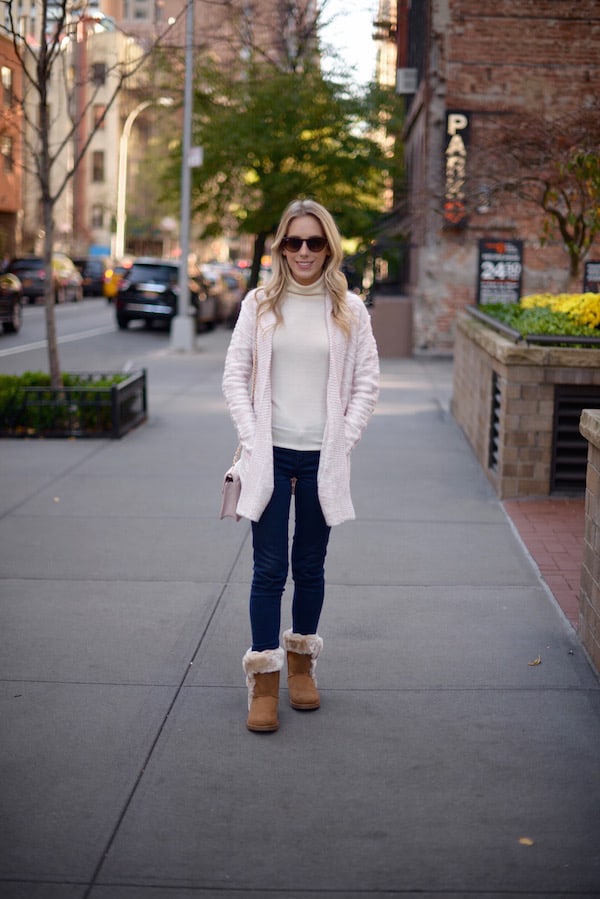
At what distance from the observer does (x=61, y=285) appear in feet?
162

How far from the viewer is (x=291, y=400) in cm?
464

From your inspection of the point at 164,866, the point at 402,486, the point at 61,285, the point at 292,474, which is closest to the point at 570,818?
the point at 164,866

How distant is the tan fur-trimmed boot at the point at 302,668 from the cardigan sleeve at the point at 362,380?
804 millimetres

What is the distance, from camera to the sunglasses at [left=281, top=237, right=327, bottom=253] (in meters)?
4.60

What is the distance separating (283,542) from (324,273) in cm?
103

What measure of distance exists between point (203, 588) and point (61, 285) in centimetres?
4442

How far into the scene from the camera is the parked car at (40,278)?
144ft

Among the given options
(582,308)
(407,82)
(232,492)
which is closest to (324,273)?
(232,492)

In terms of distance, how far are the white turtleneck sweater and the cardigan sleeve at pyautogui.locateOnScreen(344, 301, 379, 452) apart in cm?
12

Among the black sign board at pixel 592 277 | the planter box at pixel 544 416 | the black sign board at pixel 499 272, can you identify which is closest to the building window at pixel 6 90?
the planter box at pixel 544 416

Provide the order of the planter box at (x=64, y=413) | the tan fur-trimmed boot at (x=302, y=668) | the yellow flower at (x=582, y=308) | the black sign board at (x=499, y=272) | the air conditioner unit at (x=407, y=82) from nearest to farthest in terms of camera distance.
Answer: the tan fur-trimmed boot at (x=302, y=668) < the yellow flower at (x=582, y=308) < the planter box at (x=64, y=413) < the black sign board at (x=499, y=272) < the air conditioner unit at (x=407, y=82)

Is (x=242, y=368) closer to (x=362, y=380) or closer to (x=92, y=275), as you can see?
(x=362, y=380)

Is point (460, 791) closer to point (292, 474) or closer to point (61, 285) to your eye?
point (292, 474)

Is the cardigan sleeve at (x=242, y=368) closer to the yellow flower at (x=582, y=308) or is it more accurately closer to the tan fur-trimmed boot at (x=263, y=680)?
the tan fur-trimmed boot at (x=263, y=680)
